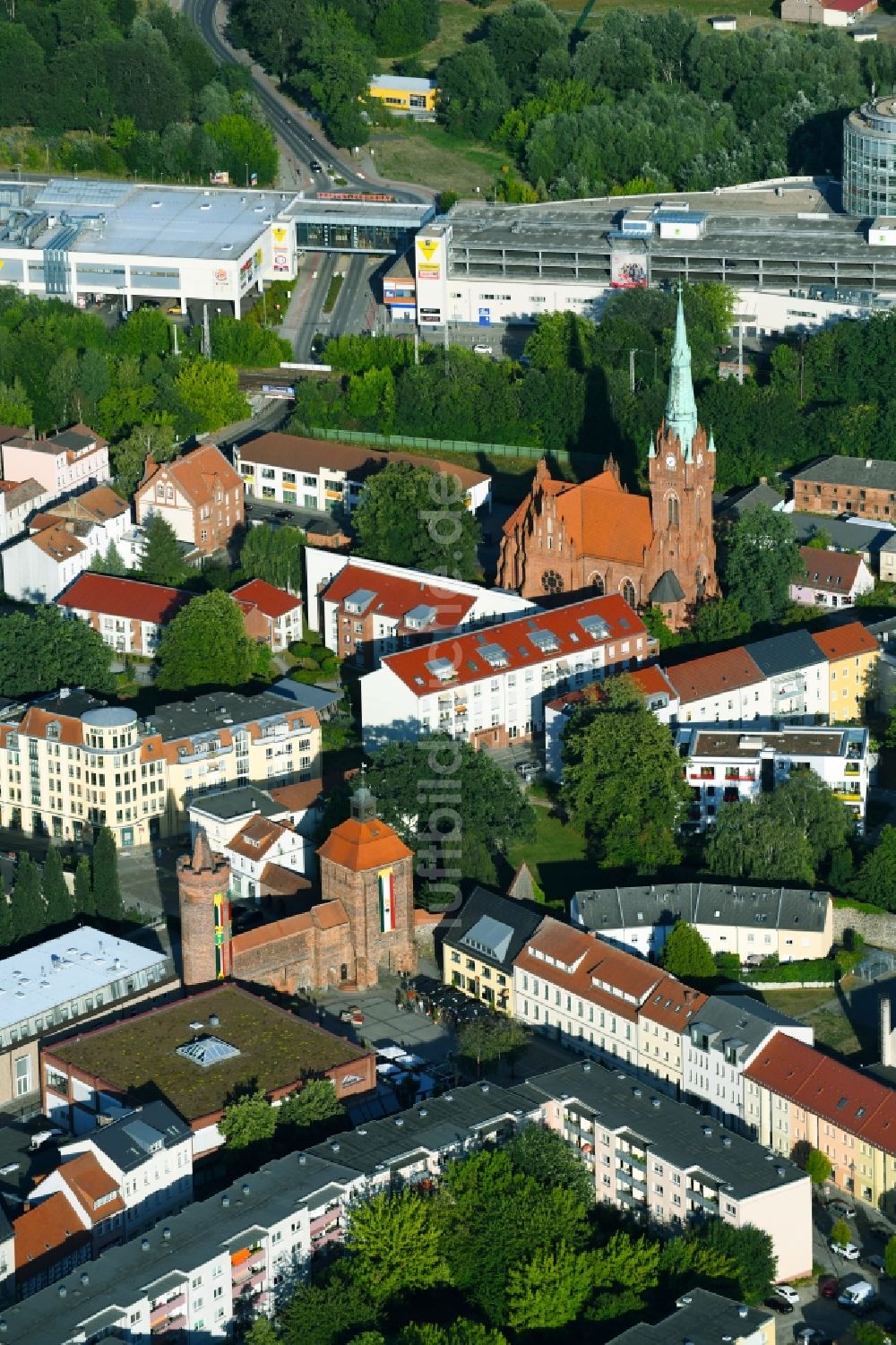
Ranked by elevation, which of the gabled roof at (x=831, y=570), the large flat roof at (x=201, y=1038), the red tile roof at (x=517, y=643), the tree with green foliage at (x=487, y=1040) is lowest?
the tree with green foliage at (x=487, y=1040)

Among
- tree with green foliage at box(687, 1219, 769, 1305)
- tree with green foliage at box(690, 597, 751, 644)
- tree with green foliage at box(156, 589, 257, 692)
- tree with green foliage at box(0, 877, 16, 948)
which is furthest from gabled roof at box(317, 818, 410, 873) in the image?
tree with green foliage at box(690, 597, 751, 644)

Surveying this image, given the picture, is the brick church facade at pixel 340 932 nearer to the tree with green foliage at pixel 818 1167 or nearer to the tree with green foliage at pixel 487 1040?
the tree with green foliage at pixel 487 1040

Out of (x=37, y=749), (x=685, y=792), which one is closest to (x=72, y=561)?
(x=37, y=749)

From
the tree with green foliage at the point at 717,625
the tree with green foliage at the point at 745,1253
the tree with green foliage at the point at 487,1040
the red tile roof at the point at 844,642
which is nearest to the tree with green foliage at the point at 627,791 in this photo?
the red tile roof at the point at 844,642

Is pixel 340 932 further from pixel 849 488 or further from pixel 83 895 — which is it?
pixel 849 488

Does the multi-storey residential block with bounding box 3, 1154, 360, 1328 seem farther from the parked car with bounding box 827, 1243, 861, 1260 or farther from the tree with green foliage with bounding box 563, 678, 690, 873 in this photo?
the tree with green foliage with bounding box 563, 678, 690, 873
